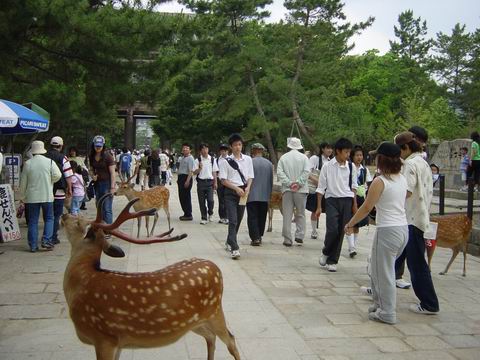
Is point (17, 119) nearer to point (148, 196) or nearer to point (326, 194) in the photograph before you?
point (148, 196)

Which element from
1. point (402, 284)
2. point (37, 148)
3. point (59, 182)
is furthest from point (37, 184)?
point (402, 284)

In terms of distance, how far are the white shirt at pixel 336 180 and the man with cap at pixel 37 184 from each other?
13.0 feet

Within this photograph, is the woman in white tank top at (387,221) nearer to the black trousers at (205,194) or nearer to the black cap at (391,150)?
the black cap at (391,150)

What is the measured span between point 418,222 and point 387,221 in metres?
0.58

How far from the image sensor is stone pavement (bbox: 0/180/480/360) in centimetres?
395

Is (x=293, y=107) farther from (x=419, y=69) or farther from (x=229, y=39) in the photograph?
(x=419, y=69)

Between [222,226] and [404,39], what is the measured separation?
173 ft

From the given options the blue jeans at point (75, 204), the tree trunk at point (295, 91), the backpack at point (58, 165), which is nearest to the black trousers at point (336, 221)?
the backpack at point (58, 165)

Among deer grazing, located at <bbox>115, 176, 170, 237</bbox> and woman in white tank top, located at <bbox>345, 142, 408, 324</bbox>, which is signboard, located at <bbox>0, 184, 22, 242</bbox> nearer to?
deer grazing, located at <bbox>115, 176, 170, 237</bbox>

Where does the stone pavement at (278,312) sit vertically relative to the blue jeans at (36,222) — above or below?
below

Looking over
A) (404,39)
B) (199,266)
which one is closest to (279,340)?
(199,266)


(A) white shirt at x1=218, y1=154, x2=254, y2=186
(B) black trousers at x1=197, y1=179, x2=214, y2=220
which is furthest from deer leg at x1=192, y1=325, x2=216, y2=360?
(B) black trousers at x1=197, y1=179, x2=214, y2=220

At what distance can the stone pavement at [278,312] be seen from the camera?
395cm

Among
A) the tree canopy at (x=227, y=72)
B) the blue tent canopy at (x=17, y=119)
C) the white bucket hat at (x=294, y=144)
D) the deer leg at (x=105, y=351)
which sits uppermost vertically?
the tree canopy at (x=227, y=72)
